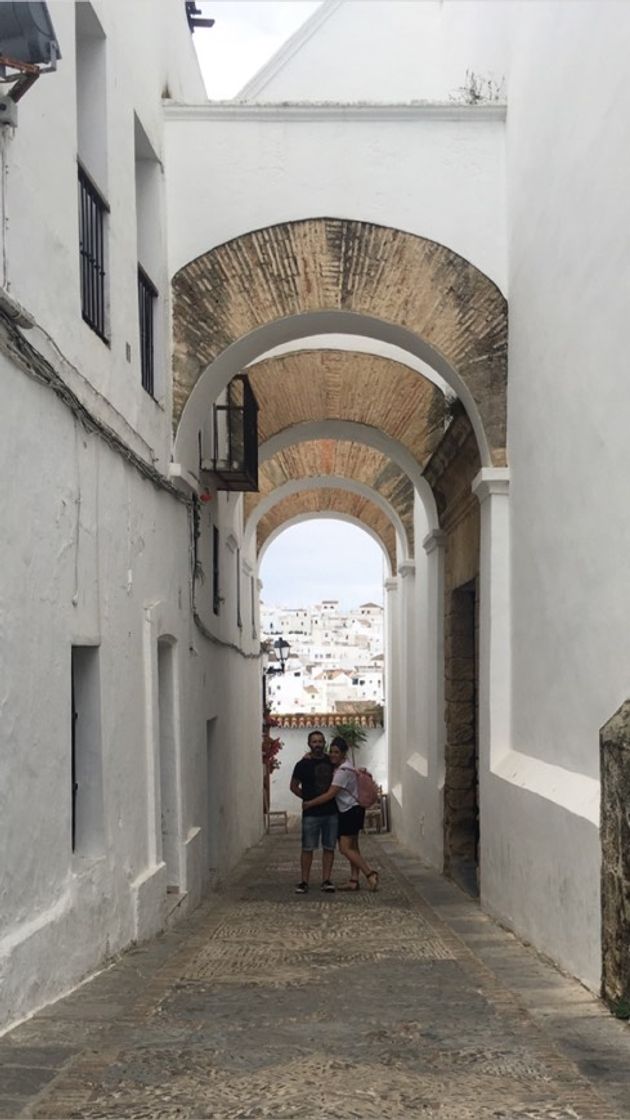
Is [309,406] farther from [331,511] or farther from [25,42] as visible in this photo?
[25,42]

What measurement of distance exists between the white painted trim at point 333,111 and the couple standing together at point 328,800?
4.53 meters

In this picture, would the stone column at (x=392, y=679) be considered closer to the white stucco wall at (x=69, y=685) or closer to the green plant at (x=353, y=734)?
the green plant at (x=353, y=734)

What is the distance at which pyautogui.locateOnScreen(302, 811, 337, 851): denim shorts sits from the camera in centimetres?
964

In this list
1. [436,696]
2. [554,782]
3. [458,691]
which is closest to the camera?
[554,782]

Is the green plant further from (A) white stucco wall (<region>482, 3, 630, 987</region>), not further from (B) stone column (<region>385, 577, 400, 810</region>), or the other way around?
(A) white stucco wall (<region>482, 3, 630, 987</region>)

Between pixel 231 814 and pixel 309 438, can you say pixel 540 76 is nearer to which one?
pixel 309 438

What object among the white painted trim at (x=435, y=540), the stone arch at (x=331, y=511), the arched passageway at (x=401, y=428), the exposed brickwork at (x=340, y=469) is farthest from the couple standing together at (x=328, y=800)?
the stone arch at (x=331, y=511)

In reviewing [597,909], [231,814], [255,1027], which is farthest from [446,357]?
[231,814]

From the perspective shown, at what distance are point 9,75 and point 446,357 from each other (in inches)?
190

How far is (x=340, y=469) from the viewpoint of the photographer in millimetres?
16484

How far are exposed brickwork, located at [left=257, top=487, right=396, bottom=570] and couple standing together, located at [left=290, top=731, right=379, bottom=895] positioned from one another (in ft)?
29.2

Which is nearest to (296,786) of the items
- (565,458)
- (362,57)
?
(565,458)

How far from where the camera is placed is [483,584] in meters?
8.85

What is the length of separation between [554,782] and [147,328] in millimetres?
4011
